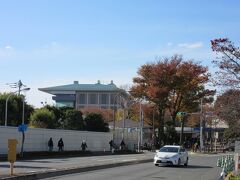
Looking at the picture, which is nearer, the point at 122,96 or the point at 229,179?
the point at 229,179

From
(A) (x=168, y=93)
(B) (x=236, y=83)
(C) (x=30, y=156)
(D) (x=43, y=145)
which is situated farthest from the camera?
(A) (x=168, y=93)

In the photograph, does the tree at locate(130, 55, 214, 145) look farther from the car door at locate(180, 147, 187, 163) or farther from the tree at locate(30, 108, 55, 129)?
the car door at locate(180, 147, 187, 163)

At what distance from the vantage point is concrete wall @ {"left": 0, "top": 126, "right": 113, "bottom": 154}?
4234cm

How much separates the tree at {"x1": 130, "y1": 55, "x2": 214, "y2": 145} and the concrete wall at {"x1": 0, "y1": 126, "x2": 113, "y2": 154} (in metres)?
11.5

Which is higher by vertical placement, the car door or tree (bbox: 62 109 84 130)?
tree (bbox: 62 109 84 130)

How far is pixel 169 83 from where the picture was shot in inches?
2965

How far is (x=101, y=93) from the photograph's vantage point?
563 ft

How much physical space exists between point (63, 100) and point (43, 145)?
120992 millimetres

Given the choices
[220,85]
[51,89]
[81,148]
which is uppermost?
[51,89]

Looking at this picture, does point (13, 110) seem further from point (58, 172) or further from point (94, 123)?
point (58, 172)

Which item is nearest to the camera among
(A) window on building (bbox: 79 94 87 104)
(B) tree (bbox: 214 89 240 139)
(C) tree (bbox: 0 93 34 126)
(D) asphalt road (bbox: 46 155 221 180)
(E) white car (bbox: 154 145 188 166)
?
(B) tree (bbox: 214 89 240 139)

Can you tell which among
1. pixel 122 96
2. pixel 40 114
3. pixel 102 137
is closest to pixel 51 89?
pixel 122 96

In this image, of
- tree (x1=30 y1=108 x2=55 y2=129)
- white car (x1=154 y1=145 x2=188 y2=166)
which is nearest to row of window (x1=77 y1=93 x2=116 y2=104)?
tree (x1=30 y1=108 x2=55 y2=129)

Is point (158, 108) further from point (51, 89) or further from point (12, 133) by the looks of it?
point (51, 89)
